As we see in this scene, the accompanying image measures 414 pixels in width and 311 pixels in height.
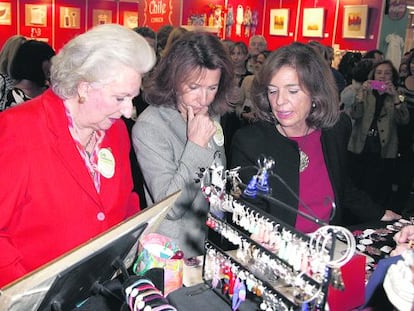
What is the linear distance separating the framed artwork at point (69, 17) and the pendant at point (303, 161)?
8.98 metres

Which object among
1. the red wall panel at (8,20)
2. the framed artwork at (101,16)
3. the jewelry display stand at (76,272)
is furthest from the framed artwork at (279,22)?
the jewelry display stand at (76,272)

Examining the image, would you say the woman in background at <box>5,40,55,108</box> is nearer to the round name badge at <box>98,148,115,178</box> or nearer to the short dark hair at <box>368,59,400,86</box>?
the round name badge at <box>98,148,115,178</box>

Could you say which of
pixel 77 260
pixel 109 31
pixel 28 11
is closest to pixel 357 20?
pixel 28 11

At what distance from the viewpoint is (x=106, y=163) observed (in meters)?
1.61

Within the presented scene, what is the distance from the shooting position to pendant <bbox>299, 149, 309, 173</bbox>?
191 centimetres

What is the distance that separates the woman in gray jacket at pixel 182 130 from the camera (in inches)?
70.6

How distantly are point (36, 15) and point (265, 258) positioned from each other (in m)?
9.45

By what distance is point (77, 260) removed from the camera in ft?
3.07

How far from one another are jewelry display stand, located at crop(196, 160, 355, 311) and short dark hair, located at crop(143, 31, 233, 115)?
716 mm

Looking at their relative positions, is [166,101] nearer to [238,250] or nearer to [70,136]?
[70,136]

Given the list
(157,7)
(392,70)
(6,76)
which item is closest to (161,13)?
(157,7)

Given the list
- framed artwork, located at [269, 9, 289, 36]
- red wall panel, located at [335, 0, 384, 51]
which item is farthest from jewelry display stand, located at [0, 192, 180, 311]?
framed artwork, located at [269, 9, 289, 36]

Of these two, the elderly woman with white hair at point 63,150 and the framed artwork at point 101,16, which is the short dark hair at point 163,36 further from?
the framed artwork at point 101,16

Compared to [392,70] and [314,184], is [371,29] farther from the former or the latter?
[314,184]
